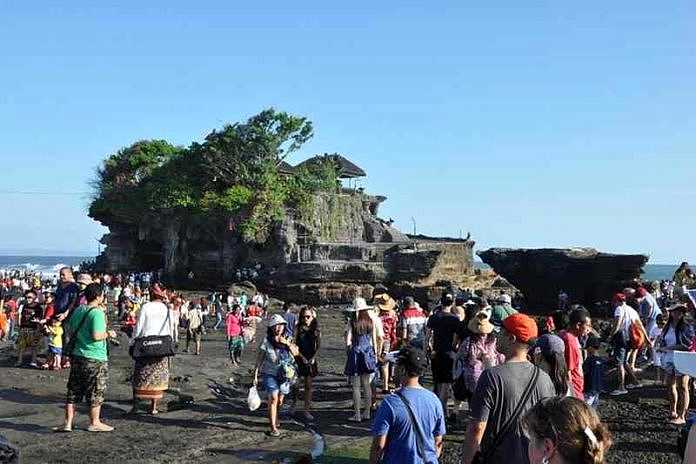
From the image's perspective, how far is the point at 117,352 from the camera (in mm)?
15836

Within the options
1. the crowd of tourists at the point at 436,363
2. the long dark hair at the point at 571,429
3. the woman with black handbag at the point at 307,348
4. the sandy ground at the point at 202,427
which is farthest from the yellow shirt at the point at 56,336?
the long dark hair at the point at 571,429

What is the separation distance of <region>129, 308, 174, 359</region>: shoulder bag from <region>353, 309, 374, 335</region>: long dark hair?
2.73 m

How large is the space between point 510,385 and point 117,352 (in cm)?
1363

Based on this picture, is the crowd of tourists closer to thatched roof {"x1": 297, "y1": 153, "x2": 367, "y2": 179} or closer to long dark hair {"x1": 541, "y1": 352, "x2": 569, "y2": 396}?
long dark hair {"x1": 541, "y1": 352, "x2": 569, "y2": 396}

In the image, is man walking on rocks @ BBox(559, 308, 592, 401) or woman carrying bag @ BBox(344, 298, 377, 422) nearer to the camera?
man walking on rocks @ BBox(559, 308, 592, 401)

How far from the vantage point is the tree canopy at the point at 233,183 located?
143 feet

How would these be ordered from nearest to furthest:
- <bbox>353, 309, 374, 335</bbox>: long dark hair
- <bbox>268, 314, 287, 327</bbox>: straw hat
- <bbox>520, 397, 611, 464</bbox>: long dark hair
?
<bbox>520, 397, 611, 464</bbox>: long dark hair
<bbox>268, 314, 287, 327</bbox>: straw hat
<bbox>353, 309, 374, 335</bbox>: long dark hair

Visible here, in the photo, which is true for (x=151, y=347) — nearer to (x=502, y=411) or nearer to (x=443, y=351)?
(x=443, y=351)

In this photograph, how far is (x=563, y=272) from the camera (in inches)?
1592

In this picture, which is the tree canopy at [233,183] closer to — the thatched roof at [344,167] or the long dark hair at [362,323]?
the thatched roof at [344,167]

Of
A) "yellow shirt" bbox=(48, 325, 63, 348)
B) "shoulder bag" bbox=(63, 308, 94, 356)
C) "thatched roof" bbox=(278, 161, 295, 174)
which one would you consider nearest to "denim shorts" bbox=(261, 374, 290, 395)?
"shoulder bag" bbox=(63, 308, 94, 356)

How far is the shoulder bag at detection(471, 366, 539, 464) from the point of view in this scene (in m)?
4.05

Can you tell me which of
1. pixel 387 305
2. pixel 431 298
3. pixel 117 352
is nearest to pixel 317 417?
pixel 387 305

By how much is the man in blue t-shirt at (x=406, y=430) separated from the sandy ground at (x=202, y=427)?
3.17 meters
